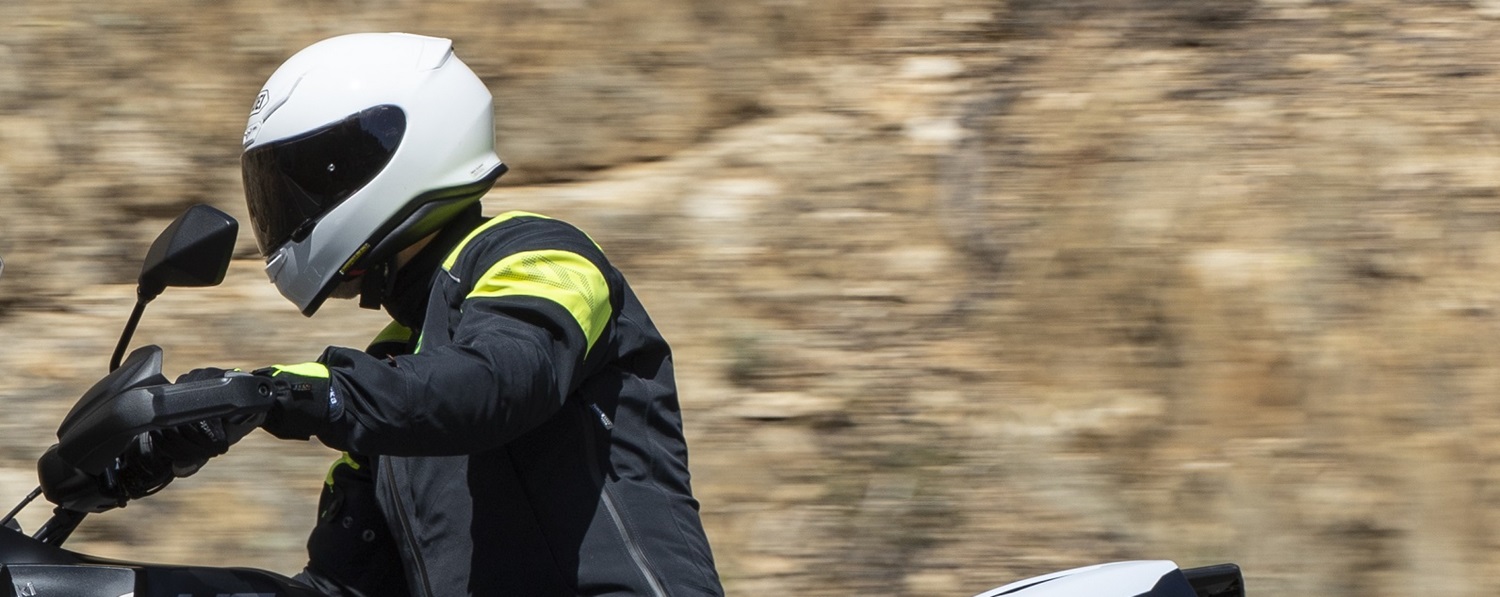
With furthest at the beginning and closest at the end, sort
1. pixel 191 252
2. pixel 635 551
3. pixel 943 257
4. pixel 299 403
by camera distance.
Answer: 1. pixel 943 257
2. pixel 635 551
3. pixel 191 252
4. pixel 299 403

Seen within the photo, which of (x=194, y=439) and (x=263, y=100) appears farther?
(x=263, y=100)

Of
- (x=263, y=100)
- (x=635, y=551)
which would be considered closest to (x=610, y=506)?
(x=635, y=551)

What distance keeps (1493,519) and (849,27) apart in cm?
255

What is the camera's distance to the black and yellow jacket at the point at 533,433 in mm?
1965

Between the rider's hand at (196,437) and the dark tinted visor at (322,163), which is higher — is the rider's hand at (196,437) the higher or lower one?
the lower one

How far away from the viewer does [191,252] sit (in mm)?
2051

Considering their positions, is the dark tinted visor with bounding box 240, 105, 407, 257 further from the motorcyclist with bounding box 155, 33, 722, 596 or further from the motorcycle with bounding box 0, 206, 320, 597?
the motorcycle with bounding box 0, 206, 320, 597

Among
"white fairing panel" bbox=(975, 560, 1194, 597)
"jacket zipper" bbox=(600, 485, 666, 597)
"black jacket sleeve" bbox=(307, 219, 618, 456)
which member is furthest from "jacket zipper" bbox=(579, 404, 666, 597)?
"white fairing panel" bbox=(975, 560, 1194, 597)

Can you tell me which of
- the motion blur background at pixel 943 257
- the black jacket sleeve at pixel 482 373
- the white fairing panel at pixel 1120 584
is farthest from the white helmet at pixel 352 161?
the motion blur background at pixel 943 257

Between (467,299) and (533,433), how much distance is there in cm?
26

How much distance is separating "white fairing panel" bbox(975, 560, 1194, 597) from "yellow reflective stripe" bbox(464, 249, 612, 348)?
2.83 ft

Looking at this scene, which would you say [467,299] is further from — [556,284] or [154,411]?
[154,411]

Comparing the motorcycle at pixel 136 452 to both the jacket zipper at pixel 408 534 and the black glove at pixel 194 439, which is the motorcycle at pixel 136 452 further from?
the jacket zipper at pixel 408 534

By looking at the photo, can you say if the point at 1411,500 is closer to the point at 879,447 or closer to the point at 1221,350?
the point at 1221,350
